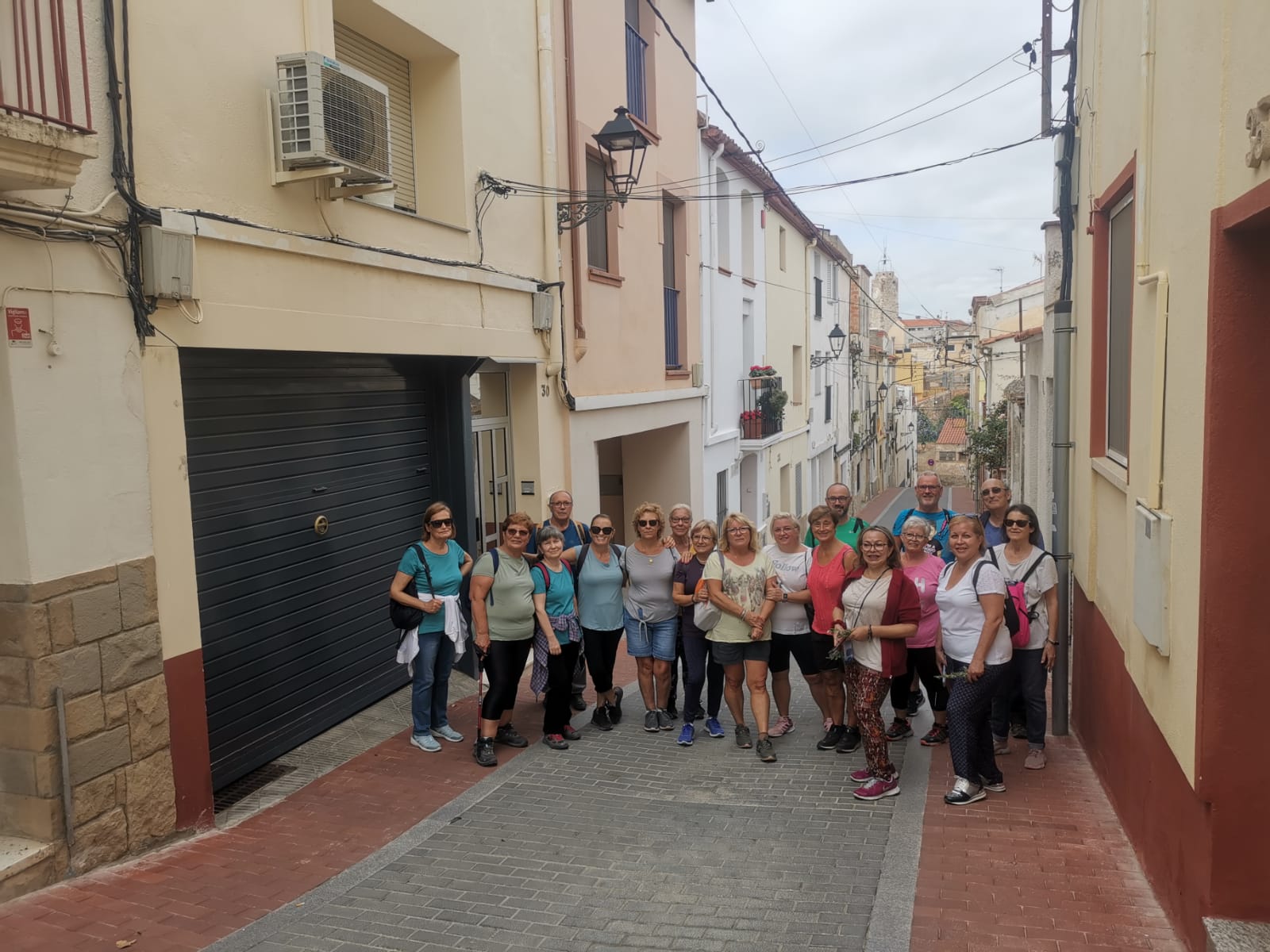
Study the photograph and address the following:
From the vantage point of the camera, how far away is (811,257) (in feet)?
88.6

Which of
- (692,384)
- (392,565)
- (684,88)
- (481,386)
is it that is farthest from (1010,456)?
(392,565)

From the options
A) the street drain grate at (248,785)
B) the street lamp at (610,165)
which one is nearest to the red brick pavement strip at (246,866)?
the street drain grate at (248,785)

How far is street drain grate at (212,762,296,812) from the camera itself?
614 centimetres

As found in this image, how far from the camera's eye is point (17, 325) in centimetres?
455

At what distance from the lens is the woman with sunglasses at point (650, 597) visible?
715cm

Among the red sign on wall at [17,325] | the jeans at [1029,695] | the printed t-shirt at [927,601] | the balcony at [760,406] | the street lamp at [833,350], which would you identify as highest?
the street lamp at [833,350]

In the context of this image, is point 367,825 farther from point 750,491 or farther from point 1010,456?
point 1010,456

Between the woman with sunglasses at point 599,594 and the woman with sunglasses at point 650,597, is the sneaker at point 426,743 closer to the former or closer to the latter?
the woman with sunglasses at point 599,594

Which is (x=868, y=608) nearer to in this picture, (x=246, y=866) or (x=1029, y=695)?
(x=1029, y=695)

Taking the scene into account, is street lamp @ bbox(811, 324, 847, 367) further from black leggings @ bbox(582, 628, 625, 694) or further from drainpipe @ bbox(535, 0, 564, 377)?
black leggings @ bbox(582, 628, 625, 694)

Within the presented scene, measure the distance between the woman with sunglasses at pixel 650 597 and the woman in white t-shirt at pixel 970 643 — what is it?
197 centimetres

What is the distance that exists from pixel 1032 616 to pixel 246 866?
4805 mm

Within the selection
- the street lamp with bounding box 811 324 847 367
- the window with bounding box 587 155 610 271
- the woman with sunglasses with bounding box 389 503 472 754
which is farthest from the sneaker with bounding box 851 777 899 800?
the street lamp with bounding box 811 324 847 367

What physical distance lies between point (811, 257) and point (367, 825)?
23.5 m
